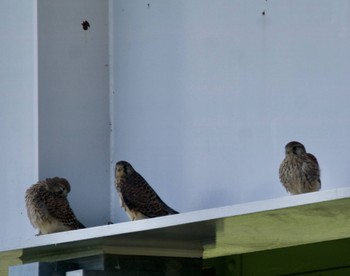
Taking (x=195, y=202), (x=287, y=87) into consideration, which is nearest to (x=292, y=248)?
(x=195, y=202)

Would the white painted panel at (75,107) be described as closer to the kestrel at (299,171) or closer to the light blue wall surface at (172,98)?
the light blue wall surface at (172,98)

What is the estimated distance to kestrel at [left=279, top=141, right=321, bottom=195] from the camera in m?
9.55

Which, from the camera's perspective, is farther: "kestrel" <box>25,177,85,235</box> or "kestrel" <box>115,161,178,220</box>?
"kestrel" <box>25,177,85,235</box>

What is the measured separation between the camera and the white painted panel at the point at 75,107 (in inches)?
449

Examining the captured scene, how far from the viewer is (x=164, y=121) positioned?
11.0m

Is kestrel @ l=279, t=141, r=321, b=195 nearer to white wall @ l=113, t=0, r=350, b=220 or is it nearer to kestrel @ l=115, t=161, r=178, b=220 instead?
white wall @ l=113, t=0, r=350, b=220

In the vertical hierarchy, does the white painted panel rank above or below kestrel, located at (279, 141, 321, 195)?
above

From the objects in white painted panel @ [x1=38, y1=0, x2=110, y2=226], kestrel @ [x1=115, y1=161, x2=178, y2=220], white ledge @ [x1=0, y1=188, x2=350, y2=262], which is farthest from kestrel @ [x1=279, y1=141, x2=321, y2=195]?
white painted panel @ [x1=38, y1=0, x2=110, y2=226]

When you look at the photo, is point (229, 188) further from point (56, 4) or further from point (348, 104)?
point (56, 4)

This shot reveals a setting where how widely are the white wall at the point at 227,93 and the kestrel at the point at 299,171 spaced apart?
75 millimetres

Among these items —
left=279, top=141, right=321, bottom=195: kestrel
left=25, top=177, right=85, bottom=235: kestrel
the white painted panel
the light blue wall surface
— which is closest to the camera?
left=279, top=141, right=321, bottom=195: kestrel

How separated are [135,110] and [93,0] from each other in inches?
38.4

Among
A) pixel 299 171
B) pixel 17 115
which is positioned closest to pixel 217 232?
pixel 299 171

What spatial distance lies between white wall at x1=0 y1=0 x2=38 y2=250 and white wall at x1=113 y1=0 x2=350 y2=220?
630 mm
